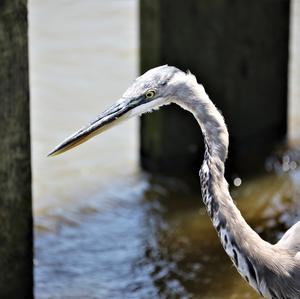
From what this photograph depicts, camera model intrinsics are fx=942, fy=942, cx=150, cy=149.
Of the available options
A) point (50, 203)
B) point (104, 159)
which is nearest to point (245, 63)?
point (104, 159)

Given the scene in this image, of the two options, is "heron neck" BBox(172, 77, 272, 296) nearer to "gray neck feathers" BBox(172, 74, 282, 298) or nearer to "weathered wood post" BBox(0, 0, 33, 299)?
"gray neck feathers" BBox(172, 74, 282, 298)

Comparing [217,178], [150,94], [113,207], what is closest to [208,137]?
[217,178]

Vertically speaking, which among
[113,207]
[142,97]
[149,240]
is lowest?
[149,240]

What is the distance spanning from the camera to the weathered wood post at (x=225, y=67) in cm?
561

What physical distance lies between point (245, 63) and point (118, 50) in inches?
77.4

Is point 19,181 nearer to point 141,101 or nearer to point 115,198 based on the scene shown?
point 141,101

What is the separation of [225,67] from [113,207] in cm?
119

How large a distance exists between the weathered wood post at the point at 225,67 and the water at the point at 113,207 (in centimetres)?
20

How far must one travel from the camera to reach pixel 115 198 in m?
5.53

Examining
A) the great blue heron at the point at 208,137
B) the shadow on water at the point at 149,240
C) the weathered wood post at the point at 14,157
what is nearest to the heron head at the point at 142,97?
the great blue heron at the point at 208,137

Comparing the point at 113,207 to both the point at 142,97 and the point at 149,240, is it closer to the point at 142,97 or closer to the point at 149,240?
the point at 149,240

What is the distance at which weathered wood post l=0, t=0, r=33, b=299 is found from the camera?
3.83 metres

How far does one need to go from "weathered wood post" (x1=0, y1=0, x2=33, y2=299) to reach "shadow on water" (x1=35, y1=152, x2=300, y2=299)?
467 mm

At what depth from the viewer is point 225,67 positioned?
5.91m
